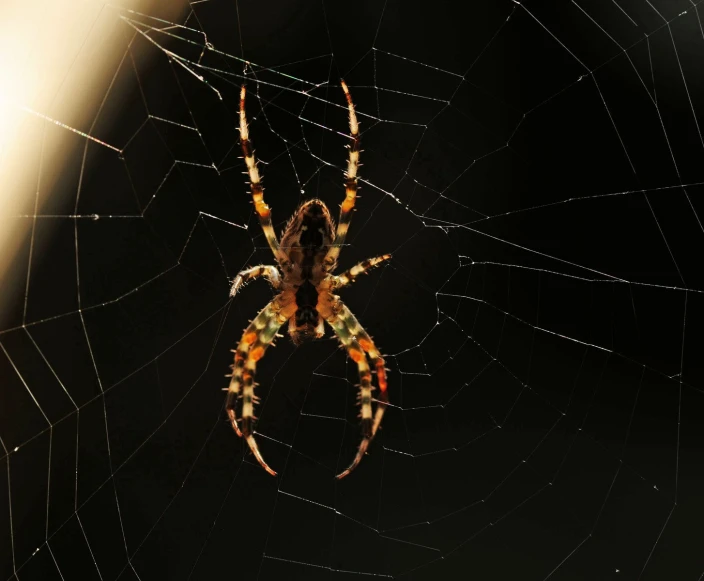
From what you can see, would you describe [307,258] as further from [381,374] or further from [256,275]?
[381,374]

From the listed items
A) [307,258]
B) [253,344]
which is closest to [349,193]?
[307,258]

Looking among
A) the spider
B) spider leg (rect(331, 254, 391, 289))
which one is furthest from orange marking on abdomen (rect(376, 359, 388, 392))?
spider leg (rect(331, 254, 391, 289))

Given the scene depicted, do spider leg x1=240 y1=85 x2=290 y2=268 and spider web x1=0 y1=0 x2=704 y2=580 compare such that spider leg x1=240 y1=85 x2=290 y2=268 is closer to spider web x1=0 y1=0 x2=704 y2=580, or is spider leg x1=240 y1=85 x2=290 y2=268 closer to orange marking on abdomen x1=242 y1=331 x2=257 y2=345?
orange marking on abdomen x1=242 y1=331 x2=257 y2=345

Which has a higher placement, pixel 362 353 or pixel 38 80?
pixel 38 80

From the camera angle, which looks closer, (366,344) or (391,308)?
(366,344)

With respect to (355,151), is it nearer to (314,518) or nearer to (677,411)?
(314,518)

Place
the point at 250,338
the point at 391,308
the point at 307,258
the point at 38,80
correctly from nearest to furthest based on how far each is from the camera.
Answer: the point at 38,80 < the point at 307,258 < the point at 250,338 < the point at 391,308

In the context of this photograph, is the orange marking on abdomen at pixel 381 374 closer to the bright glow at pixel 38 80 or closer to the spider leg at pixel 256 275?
the spider leg at pixel 256 275
